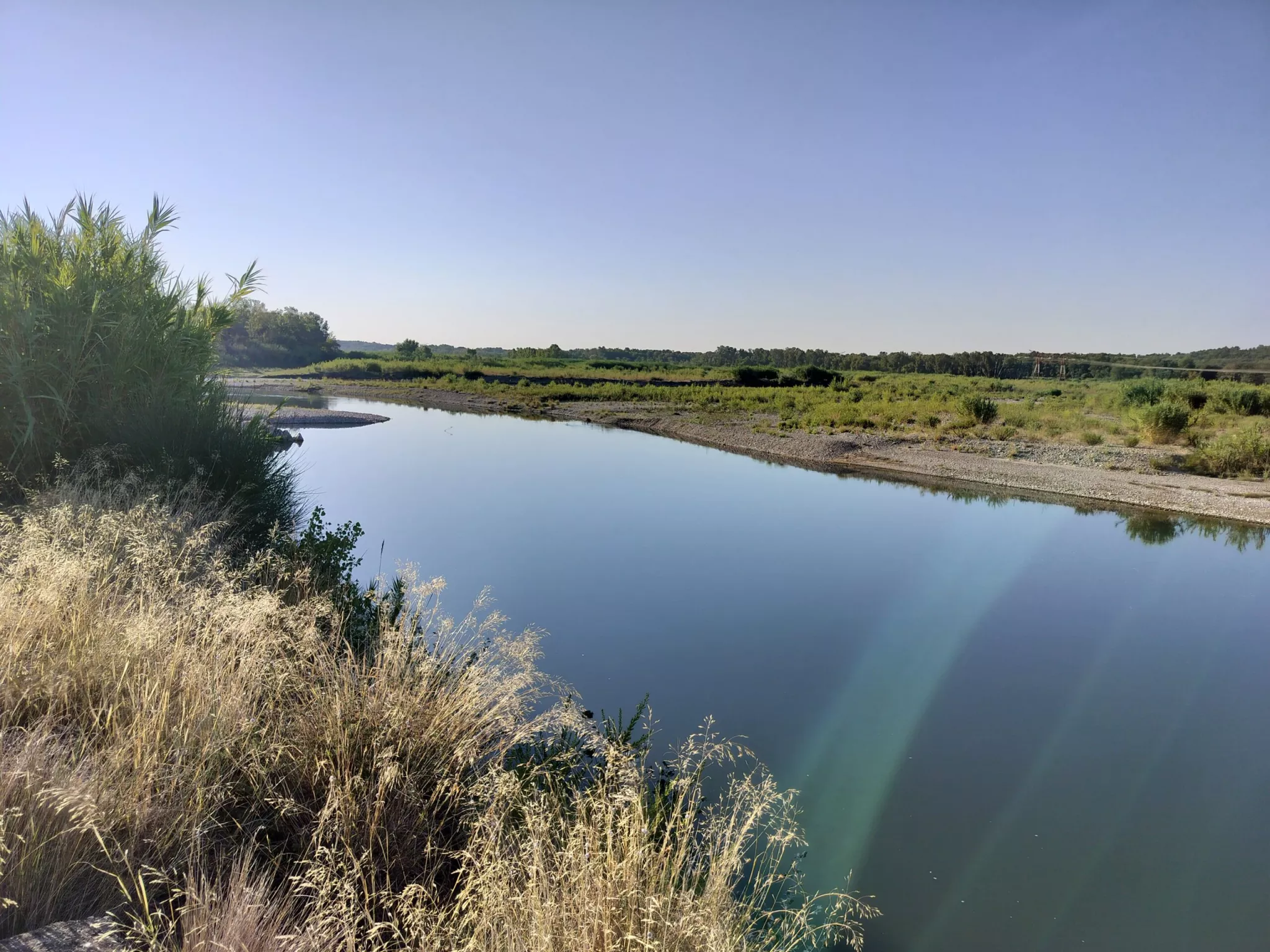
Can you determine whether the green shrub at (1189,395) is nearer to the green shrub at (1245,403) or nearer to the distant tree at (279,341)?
the green shrub at (1245,403)

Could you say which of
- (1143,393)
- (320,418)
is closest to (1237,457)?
(1143,393)

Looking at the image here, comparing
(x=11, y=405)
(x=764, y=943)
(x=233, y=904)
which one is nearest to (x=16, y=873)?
(x=233, y=904)

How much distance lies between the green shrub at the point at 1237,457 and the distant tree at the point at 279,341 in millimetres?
56588

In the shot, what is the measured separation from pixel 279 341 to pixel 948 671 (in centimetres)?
7533

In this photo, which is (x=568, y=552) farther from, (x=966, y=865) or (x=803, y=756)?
(x=966, y=865)

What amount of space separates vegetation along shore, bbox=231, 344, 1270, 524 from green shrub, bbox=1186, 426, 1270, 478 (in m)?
0.03

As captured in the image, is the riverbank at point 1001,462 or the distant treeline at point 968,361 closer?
the riverbank at point 1001,462

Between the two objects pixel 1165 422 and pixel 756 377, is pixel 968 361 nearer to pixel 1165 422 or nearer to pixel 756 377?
pixel 756 377

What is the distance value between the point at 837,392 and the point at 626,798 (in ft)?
128

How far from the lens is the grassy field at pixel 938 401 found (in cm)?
1995

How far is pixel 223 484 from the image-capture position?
675 centimetres

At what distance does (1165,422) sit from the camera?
19875 millimetres

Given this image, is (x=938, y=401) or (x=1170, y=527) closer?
(x=1170, y=527)

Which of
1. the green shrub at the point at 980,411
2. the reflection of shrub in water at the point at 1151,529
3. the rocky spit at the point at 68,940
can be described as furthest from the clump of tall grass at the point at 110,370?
the green shrub at the point at 980,411
